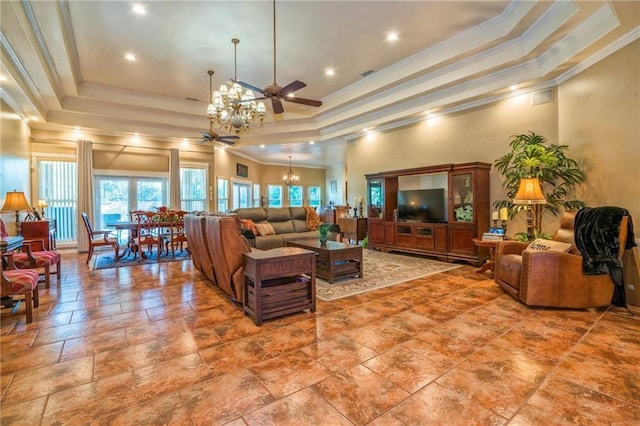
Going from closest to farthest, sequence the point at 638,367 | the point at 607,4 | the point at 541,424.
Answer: the point at 541,424 < the point at 638,367 < the point at 607,4

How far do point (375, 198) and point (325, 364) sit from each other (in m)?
5.64

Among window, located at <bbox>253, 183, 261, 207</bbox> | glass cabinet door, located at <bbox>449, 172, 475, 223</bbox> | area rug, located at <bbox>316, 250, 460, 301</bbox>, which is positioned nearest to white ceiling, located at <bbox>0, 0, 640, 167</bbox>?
glass cabinet door, located at <bbox>449, 172, 475, 223</bbox>

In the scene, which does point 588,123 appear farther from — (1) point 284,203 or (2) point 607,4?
(1) point 284,203

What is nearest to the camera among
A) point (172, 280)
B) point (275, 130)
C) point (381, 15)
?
point (381, 15)

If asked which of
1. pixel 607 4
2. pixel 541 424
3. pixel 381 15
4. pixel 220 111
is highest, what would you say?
pixel 381 15

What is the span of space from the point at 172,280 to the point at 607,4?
257 inches

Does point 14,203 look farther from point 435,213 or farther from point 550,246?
point 550,246

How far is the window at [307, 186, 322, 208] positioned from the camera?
598 inches

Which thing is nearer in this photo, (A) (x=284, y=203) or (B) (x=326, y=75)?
(B) (x=326, y=75)

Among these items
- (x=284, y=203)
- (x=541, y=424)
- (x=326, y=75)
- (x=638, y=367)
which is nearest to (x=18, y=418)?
(x=541, y=424)

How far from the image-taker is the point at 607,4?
131 inches

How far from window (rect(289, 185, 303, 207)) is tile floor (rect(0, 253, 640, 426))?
36.0 ft

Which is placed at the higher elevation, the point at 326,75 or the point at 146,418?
the point at 326,75

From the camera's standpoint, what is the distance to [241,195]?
11.9m
